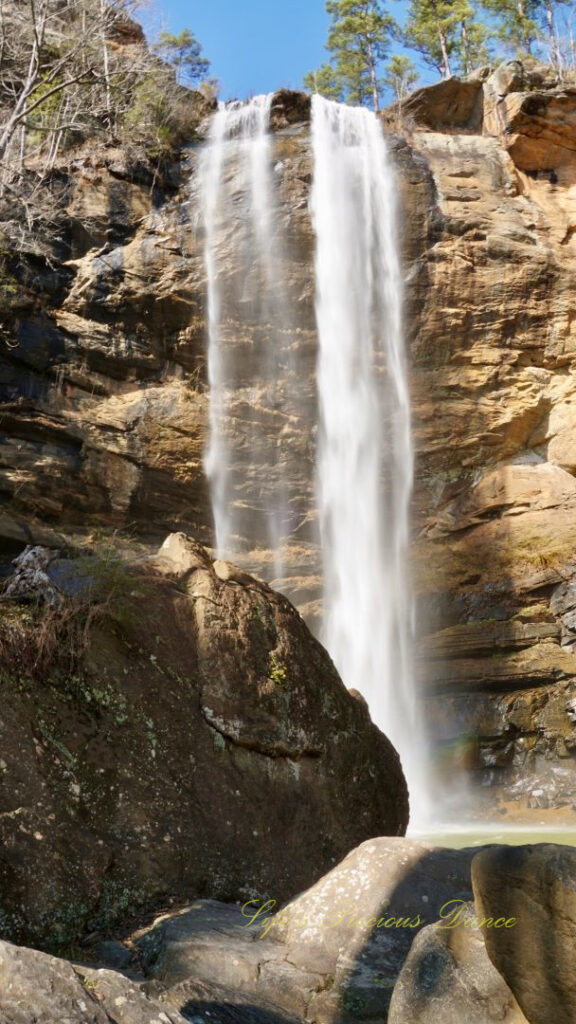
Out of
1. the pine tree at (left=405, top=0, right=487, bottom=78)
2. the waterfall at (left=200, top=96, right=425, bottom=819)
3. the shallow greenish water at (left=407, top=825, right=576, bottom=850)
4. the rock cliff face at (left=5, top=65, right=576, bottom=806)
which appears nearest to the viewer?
the shallow greenish water at (left=407, top=825, right=576, bottom=850)

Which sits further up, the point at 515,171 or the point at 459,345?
the point at 515,171

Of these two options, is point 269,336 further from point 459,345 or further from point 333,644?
point 333,644

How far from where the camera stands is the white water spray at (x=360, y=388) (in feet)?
60.8


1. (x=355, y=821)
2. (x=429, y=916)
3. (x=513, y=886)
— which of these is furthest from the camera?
(x=355, y=821)

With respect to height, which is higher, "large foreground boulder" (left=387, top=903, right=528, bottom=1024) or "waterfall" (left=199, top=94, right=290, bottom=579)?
"waterfall" (left=199, top=94, right=290, bottom=579)

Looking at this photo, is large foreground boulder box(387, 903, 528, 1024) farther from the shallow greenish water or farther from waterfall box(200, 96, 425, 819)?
waterfall box(200, 96, 425, 819)

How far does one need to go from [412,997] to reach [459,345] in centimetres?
1665

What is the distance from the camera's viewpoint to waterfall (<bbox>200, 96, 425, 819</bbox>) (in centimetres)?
1870

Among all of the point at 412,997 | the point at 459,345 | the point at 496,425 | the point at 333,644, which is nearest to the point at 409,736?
the point at 333,644

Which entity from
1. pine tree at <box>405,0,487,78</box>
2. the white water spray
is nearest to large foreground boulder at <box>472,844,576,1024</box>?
the white water spray

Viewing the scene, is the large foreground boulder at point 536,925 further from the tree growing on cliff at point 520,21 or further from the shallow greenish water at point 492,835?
the tree growing on cliff at point 520,21

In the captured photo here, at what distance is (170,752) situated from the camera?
540cm

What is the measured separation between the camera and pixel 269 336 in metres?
19.0

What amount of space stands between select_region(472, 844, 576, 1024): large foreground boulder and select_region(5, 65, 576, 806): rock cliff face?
1385 centimetres
